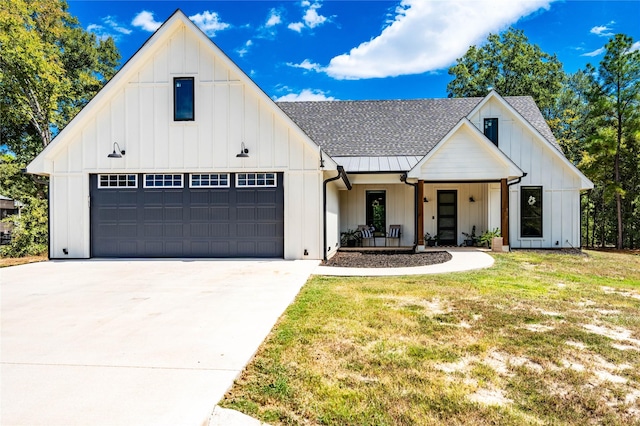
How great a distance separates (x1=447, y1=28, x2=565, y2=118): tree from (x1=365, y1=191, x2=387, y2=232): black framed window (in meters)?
16.1


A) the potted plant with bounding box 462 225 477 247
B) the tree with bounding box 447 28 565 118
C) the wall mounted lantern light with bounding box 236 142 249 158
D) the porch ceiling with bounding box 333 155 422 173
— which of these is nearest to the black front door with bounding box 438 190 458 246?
the potted plant with bounding box 462 225 477 247

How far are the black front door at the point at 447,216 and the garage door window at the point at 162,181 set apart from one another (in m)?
10.3

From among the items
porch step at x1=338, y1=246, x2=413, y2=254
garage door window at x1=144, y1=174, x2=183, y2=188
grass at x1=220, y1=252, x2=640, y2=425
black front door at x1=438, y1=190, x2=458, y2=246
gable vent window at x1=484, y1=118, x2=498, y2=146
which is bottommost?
porch step at x1=338, y1=246, x2=413, y2=254

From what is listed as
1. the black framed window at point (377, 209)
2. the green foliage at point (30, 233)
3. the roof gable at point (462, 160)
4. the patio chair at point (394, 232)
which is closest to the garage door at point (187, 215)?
the roof gable at point (462, 160)

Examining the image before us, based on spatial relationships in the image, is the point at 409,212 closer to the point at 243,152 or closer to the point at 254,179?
the point at 254,179

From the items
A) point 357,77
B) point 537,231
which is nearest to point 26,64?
point 357,77

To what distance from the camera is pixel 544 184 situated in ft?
48.6

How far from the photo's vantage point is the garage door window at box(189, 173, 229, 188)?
11548 mm

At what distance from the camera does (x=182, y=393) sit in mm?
2975

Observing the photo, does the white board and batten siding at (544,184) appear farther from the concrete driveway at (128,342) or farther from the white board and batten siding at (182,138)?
the concrete driveway at (128,342)

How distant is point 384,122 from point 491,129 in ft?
A: 14.7

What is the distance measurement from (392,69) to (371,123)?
1415 cm

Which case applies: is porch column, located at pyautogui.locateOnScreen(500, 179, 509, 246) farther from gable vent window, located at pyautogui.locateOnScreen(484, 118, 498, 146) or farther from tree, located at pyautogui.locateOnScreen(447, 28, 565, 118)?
tree, located at pyautogui.locateOnScreen(447, 28, 565, 118)

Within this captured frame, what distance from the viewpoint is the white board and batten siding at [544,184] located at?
14.8 meters
